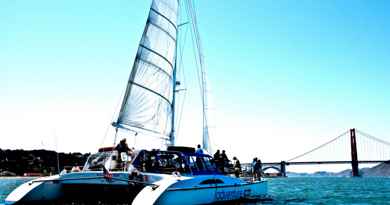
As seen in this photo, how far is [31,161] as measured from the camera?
146875 millimetres

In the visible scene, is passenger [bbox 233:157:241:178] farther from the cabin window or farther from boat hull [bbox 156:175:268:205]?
the cabin window

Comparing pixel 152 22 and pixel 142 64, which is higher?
pixel 152 22

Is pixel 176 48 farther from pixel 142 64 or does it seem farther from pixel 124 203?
pixel 124 203

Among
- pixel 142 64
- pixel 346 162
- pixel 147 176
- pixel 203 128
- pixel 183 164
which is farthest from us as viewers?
pixel 346 162

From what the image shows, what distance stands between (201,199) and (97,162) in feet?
15.8

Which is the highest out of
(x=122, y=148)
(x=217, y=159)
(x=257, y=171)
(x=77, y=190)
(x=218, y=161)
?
(x=122, y=148)

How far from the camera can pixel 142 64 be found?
22.7 metres

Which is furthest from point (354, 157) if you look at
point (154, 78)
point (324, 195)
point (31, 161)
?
point (154, 78)

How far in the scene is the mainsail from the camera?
2153 cm

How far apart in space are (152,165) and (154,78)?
17.4 feet

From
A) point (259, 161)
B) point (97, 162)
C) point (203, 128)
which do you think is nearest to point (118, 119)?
point (97, 162)

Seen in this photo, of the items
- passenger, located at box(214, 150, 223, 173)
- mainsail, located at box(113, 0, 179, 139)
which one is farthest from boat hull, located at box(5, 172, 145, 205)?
passenger, located at box(214, 150, 223, 173)

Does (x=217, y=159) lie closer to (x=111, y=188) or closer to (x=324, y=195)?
(x=111, y=188)

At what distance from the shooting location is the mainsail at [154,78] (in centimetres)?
2153
